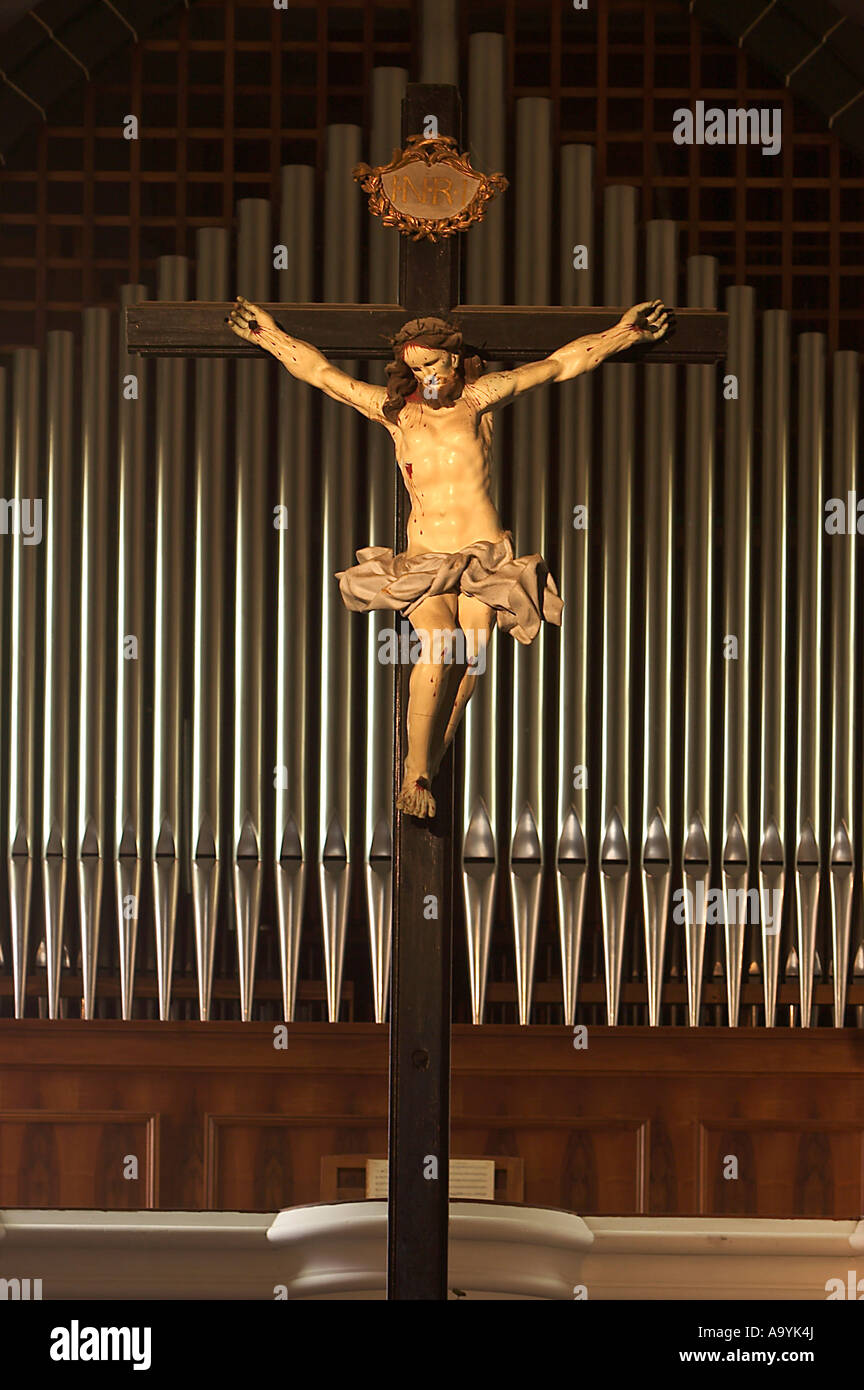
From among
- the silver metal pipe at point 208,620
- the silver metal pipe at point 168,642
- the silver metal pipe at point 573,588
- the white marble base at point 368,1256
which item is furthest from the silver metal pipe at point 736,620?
the silver metal pipe at point 168,642

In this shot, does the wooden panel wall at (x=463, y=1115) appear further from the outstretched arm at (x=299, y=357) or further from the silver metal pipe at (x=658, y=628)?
the outstretched arm at (x=299, y=357)

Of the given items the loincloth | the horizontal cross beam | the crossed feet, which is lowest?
the crossed feet

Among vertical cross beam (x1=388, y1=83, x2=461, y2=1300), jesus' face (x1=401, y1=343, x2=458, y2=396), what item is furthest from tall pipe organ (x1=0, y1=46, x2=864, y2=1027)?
jesus' face (x1=401, y1=343, x2=458, y2=396)

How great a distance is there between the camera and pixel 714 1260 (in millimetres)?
3932

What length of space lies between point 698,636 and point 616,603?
0.80 ft

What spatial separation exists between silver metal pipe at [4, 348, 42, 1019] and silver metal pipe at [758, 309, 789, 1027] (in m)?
2.00

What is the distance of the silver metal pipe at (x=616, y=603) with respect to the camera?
4.63 metres

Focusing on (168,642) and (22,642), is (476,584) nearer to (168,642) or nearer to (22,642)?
(168,642)

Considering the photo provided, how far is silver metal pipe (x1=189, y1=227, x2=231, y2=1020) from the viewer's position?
463cm

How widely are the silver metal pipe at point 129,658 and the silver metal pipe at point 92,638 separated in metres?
0.04

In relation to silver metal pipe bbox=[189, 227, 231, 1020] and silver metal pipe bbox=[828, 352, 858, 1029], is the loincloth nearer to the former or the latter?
silver metal pipe bbox=[189, 227, 231, 1020]
